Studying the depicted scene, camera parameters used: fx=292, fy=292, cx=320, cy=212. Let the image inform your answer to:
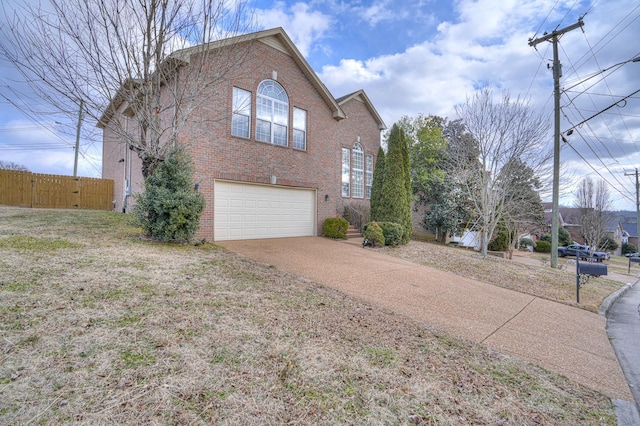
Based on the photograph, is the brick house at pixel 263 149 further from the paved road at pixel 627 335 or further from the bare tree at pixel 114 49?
the paved road at pixel 627 335

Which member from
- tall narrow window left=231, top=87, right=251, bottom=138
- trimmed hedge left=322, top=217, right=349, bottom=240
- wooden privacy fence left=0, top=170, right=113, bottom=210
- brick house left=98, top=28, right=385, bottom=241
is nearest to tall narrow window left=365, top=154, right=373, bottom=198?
brick house left=98, top=28, right=385, bottom=241

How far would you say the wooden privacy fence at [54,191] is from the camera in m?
14.0

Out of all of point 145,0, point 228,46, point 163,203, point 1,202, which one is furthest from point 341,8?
point 1,202

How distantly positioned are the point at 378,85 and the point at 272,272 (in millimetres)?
14610

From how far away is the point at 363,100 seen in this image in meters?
16.5

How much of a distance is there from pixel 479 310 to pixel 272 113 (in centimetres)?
Answer: 949

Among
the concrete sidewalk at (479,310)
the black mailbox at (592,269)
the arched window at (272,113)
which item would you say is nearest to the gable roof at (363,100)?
the arched window at (272,113)

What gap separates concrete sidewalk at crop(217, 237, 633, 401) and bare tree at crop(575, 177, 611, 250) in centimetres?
2254

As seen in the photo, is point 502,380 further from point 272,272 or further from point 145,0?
Result: point 145,0

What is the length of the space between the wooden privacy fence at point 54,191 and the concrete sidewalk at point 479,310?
11.6 metres

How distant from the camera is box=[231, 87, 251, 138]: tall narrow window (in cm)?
1012

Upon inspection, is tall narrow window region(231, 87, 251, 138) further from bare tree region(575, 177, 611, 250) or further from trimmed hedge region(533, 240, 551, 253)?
bare tree region(575, 177, 611, 250)

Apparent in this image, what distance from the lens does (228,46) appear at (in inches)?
318

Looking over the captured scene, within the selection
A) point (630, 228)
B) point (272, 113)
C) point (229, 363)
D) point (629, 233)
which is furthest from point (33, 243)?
point (630, 228)
